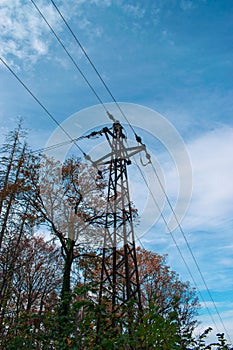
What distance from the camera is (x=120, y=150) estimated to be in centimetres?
962

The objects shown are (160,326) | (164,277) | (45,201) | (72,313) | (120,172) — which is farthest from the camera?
(164,277)

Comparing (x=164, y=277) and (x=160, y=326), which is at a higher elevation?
(x=164, y=277)

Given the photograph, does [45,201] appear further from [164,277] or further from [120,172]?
[164,277]

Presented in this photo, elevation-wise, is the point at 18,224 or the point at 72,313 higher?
the point at 18,224

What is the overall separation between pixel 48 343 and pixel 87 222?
9357mm

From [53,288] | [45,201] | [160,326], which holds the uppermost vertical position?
[45,201]

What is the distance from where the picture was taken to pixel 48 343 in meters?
3.93

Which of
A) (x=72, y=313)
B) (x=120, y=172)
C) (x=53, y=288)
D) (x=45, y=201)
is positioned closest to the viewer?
(x=72, y=313)

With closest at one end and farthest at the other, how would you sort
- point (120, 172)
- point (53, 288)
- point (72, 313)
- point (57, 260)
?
point (72, 313) < point (120, 172) < point (53, 288) < point (57, 260)

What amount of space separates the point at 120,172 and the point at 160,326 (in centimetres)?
631

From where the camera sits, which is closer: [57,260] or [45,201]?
[45,201]

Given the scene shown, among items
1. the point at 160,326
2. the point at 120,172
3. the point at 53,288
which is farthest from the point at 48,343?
the point at 53,288

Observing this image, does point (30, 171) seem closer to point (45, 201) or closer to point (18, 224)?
point (45, 201)

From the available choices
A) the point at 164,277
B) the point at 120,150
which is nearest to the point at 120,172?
the point at 120,150
